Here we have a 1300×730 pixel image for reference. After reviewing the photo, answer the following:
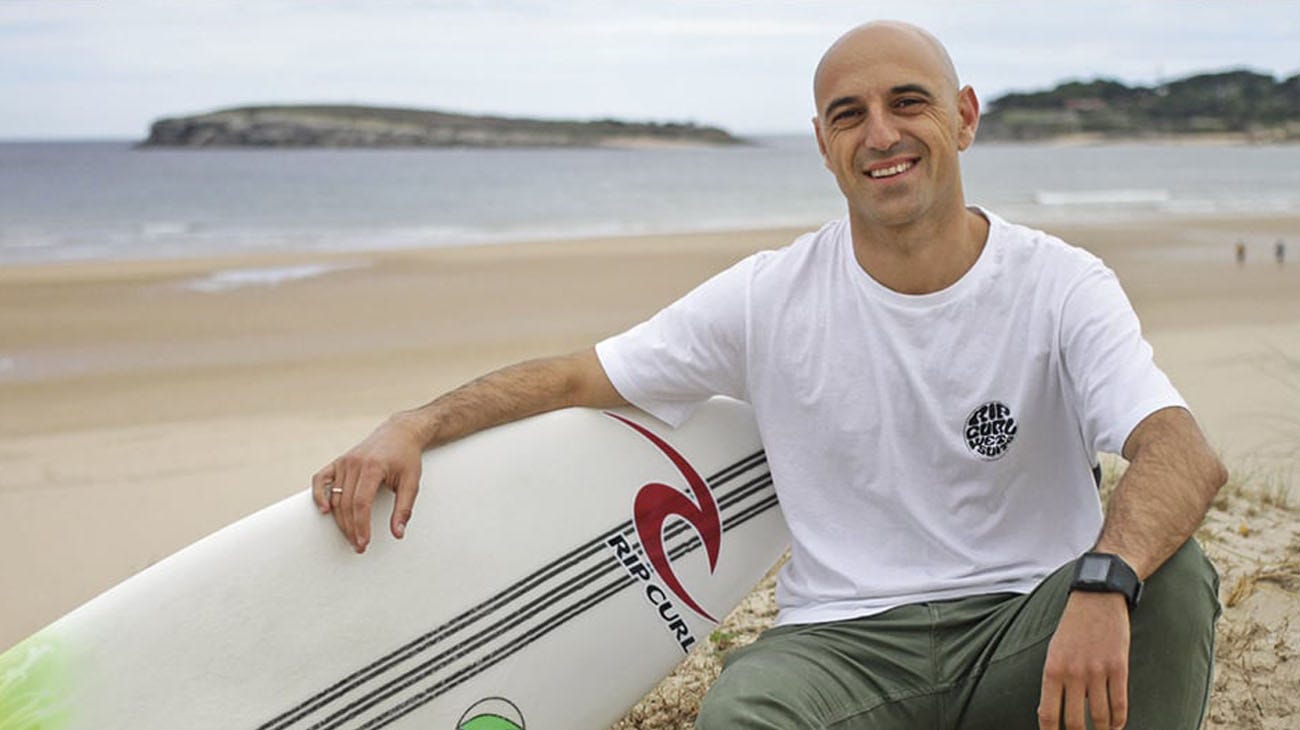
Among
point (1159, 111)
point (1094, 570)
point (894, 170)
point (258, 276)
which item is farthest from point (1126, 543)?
point (1159, 111)

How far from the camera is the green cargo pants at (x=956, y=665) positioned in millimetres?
1698

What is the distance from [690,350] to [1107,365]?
0.68 metres

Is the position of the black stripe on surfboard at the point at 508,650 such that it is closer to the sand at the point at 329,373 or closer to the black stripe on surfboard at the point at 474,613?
the black stripe on surfboard at the point at 474,613

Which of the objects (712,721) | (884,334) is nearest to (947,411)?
(884,334)

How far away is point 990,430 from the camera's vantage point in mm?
1979

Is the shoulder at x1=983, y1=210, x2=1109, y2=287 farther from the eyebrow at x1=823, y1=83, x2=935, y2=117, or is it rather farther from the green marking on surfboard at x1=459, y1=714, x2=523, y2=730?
the green marking on surfboard at x1=459, y1=714, x2=523, y2=730

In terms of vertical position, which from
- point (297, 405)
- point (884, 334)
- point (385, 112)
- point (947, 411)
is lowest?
point (297, 405)

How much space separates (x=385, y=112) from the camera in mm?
69062

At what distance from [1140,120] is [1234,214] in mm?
38157

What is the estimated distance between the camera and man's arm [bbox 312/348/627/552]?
79.8 inches

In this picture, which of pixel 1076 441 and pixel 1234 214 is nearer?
pixel 1076 441

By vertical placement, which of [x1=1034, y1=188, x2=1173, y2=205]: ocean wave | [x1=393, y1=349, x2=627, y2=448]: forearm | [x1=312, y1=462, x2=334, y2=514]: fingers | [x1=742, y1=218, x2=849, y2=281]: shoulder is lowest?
[x1=1034, y1=188, x2=1173, y2=205]: ocean wave

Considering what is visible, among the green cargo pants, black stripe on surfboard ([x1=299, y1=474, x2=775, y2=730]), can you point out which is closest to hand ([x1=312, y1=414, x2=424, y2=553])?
black stripe on surfboard ([x1=299, y1=474, x2=775, y2=730])

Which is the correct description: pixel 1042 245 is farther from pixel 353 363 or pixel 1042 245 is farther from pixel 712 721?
pixel 353 363
